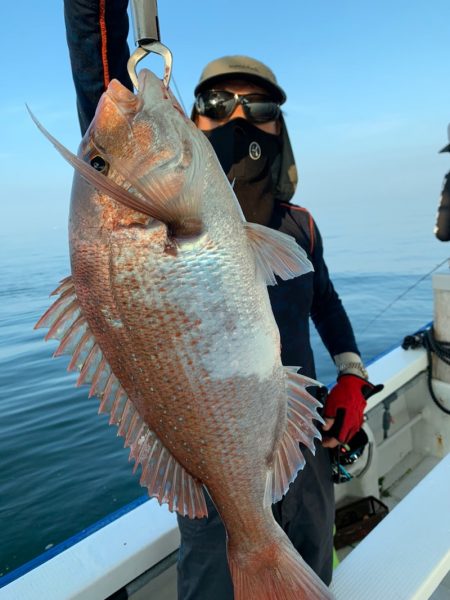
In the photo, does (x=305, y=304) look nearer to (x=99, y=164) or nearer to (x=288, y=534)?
(x=288, y=534)

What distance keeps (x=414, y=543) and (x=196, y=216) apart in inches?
62.7

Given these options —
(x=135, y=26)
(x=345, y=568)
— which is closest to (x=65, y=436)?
(x=345, y=568)

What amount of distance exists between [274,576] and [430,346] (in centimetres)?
324

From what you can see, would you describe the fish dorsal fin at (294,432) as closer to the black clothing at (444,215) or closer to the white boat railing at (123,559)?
the white boat railing at (123,559)

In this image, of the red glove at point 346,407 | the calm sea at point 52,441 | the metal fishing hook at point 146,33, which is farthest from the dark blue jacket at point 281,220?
the calm sea at point 52,441

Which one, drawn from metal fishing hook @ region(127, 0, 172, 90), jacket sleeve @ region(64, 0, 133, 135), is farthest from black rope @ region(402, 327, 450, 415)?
metal fishing hook @ region(127, 0, 172, 90)

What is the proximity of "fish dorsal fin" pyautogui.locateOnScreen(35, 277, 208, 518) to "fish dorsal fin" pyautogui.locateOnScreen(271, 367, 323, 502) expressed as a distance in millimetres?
229

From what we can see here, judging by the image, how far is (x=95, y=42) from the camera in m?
1.33

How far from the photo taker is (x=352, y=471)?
3.00 metres

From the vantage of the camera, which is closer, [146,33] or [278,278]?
[146,33]

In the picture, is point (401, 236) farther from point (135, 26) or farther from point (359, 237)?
point (135, 26)

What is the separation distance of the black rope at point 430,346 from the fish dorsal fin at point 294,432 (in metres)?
3.08

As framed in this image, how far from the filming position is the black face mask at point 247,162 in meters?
1.75

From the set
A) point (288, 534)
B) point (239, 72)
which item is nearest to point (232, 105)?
point (239, 72)
